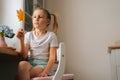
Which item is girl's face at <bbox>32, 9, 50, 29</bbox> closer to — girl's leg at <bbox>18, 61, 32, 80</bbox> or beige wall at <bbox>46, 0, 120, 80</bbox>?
girl's leg at <bbox>18, 61, 32, 80</bbox>

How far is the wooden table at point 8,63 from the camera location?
1.08 meters

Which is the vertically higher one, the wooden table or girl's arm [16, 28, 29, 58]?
girl's arm [16, 28, 29, 58]

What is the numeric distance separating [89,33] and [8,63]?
1.57m

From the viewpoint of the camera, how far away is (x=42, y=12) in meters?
1.57

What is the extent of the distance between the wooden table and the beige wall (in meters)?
1.38

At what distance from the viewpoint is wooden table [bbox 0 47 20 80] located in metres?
1.08

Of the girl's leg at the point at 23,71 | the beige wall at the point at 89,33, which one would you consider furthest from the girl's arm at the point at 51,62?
the beige wall at the point at 89,33

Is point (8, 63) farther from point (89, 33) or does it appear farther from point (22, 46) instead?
point (89, 33)

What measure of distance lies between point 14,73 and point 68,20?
59.7 inches

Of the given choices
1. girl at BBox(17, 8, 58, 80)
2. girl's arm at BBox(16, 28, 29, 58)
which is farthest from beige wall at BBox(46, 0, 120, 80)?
girl's arm at BBox(16, 28, 29, 58)

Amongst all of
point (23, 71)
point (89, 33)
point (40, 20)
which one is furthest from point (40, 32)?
point (89, 33)

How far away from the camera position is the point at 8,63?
3.84 ft

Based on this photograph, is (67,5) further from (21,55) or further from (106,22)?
(21,55)

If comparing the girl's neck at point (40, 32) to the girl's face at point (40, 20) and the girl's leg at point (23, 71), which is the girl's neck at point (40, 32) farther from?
the girl's leg at point (23, 71)
